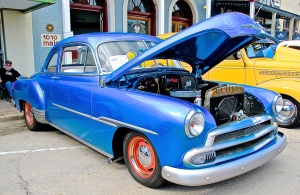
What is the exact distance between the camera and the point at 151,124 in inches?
107

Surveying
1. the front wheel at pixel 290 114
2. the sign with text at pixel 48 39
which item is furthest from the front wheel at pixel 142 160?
the sign with text at pixel 48 39

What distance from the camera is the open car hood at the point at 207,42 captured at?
9.01ft

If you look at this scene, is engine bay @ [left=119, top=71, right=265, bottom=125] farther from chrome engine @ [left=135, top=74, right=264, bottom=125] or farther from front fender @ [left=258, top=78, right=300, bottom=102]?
front fender @ [left=258, top=78, right=300, bottom=102]

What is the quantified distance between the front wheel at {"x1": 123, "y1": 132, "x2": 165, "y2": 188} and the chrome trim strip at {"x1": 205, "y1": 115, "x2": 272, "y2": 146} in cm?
57

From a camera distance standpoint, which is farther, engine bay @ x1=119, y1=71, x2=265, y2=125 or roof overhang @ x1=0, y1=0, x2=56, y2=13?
roof overhang @ x1=0, y1=0, x2=56, y2=13

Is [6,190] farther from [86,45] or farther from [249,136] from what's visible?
[249,136]

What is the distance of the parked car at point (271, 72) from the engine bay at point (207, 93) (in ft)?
7.13

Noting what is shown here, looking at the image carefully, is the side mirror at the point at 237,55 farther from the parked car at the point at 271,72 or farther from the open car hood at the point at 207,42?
the open car hood at the point at 207,42

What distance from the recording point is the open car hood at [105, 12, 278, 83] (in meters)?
2.75

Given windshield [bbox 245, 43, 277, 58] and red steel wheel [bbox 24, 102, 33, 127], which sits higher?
windshield [bbox 245, 43, 277, 58]

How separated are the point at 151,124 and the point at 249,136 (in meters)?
1.04

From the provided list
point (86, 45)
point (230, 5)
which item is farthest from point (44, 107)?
point (230, 5)

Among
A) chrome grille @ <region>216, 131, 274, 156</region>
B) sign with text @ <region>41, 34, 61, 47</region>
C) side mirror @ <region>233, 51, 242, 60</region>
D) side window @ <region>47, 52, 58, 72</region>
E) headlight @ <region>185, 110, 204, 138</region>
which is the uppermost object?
sign with text @ <region>41, 34, 61, 47</region>

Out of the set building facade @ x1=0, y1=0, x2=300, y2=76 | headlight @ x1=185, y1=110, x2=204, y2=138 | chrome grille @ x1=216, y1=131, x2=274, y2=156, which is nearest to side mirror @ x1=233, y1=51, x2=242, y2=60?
chrome grille @ x1=216, y1=131, x2=274, y2=156
